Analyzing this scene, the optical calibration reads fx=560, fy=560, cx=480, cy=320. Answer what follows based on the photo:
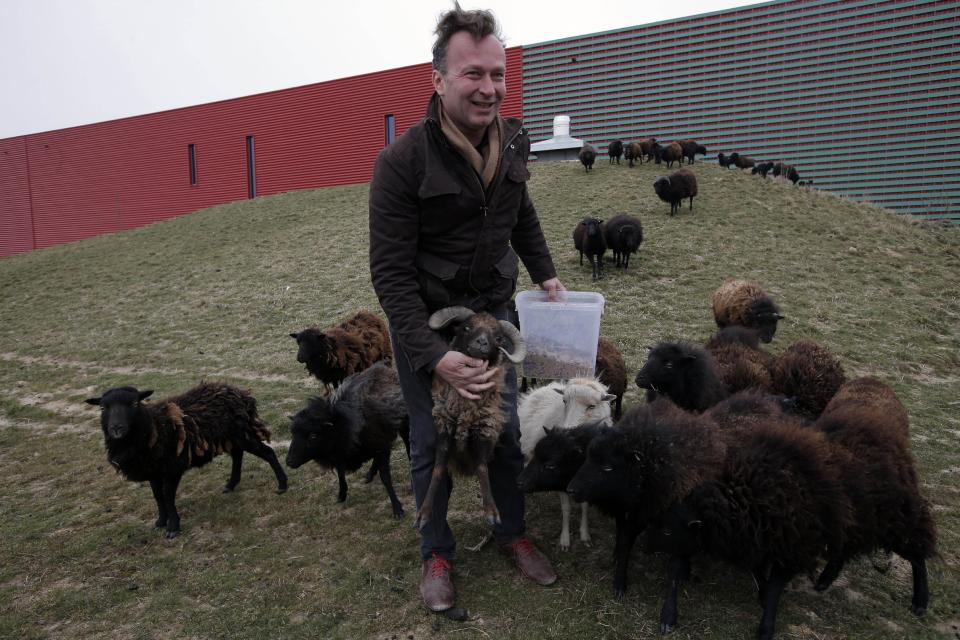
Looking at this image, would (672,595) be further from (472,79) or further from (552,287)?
(472,79)

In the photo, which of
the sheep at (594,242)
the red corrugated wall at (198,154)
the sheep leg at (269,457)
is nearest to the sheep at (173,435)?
the sheep leg at (269,457)

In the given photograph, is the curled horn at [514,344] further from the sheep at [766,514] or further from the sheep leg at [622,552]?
the sheep leg at [622,552]

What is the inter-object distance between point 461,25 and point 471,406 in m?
1.83

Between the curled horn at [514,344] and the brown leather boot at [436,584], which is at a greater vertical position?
the curled horn at [514,344]

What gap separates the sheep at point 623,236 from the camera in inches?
460

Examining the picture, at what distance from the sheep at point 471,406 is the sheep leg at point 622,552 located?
2.82ft

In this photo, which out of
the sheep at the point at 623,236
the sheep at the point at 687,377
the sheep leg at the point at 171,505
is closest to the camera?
the sheep leg at the point at 171,505

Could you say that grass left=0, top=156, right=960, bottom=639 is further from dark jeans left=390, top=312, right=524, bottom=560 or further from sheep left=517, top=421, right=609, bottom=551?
sheep left=517, top=421, right=609, bottom=551

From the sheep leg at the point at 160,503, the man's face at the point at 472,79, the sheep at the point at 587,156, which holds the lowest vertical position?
the sheep leg at the point at 160,503

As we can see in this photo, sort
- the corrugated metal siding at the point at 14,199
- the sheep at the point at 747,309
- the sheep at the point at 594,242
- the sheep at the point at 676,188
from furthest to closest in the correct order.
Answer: the corrugated metal siding at the point at 14,199 < the sheep at the point at 676,188 < the sheep at the point at 594,242 < the sheep at the point at 747,309

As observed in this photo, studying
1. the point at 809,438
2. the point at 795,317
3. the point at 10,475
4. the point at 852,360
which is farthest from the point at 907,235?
the point at 10,475

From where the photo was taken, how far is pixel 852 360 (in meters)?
7.81

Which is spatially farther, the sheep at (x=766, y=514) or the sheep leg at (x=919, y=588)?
the sheep leg at (x=919, y=588)

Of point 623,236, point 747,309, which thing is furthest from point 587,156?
point 747,309
